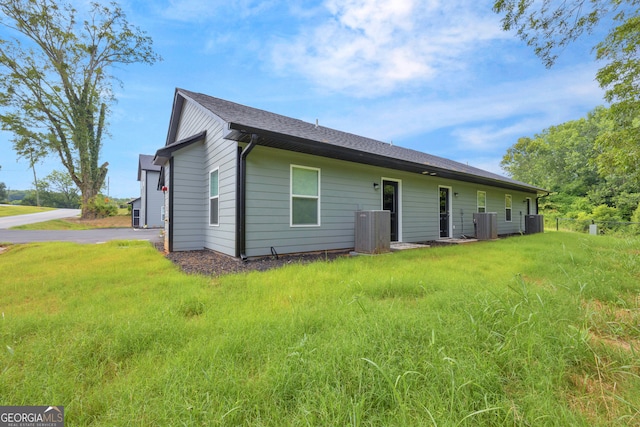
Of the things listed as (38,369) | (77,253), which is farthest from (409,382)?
(77,253)

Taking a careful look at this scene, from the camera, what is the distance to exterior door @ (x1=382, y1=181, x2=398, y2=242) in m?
7.37

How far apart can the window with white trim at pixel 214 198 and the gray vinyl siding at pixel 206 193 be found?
0.14 meters

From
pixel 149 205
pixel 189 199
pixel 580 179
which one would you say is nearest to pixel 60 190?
pixel 149 205

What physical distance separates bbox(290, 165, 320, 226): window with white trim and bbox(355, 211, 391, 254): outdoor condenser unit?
1096 millimetres

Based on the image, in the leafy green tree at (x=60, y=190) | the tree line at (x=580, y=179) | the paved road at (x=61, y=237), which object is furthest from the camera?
the leafy green tree at (x=60, y=190)

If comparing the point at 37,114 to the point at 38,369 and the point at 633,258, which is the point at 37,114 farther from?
the point at 633,258

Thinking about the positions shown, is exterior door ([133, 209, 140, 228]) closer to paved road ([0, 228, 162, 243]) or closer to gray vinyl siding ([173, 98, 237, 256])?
paved road ([0, 228, 162, 243])

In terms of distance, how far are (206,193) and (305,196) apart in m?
2.66

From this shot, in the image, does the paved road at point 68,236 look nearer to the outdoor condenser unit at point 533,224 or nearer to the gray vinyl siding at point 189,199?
the gray vinyl siding at point 189,199

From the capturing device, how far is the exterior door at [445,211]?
29.6 ft

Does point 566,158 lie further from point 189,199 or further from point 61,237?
point 61,237

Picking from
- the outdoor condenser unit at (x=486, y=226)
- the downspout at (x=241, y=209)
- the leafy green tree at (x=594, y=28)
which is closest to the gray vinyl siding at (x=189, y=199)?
the downspout at (x=241, y=209)

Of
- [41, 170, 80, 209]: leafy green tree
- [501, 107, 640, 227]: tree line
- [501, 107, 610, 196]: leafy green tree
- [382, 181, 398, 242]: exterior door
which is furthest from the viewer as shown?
[41, 170, 80, 209]: leafy green tree

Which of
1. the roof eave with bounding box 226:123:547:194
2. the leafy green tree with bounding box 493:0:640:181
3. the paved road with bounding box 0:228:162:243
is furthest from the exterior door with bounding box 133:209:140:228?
the leafy green tree with bounding box 493:0:640:181
